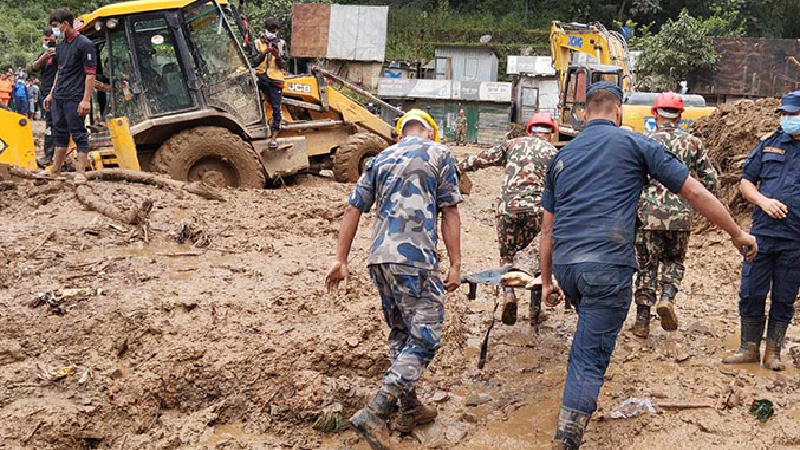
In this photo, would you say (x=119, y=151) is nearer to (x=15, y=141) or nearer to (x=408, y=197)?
(x=15, y=141)

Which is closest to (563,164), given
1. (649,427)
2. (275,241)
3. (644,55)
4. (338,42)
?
(649,427)

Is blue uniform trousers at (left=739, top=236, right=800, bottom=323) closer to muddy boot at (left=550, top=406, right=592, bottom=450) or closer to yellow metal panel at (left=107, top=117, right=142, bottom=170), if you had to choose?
muddy boot at (left=550, top=406, right=592, bottom=450)

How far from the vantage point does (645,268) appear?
17.7ft

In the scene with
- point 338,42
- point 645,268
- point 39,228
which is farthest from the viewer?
point 338,42

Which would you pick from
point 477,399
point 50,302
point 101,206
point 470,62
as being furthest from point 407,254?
point 470,62

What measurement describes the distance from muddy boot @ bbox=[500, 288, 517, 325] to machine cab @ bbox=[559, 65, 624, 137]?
985cm

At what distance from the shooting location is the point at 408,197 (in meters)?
3.83

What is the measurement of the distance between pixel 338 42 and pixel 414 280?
30418mm

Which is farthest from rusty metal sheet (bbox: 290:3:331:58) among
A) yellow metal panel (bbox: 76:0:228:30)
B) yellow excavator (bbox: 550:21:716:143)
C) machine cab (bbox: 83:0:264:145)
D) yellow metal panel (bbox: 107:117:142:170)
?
yellow metal panel (bbox: 107:117:142:170)

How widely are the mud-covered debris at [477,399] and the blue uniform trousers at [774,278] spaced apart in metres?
1.86

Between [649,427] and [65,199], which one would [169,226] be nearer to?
[65,199]

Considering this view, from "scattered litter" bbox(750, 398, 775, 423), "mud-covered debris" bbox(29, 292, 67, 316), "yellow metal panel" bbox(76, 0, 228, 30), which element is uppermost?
"yellow metal panel" bbox(76, 0, 228, 30)

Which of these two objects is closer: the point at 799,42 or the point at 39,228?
the point at 39,228

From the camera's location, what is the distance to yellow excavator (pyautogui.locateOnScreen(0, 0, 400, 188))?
9.51 m
